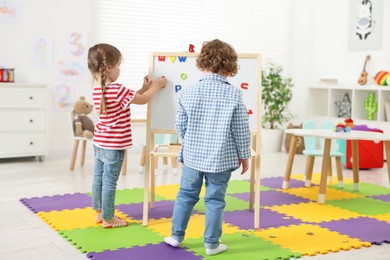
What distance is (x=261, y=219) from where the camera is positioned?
11.3 feet

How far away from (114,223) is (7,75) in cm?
301

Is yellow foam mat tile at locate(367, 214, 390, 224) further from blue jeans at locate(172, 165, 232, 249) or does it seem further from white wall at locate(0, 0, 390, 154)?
white wall at locate(0, 0, 390, 154)

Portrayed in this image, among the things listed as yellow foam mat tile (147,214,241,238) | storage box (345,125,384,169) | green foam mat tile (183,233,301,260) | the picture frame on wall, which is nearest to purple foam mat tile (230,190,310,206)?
yellow foam mat tile (147,214,241,238)

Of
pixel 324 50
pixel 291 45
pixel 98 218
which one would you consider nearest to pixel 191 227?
pixel 98 218

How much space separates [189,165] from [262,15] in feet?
17.0

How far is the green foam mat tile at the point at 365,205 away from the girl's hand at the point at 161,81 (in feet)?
5.24

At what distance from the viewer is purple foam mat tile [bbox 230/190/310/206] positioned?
3955 mm

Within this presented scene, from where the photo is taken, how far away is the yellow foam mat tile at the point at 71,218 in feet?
10.7

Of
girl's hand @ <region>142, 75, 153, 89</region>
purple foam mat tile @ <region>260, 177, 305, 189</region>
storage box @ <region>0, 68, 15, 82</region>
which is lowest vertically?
purple foam mat tile @ <region>260, 177, 305, 189</region>

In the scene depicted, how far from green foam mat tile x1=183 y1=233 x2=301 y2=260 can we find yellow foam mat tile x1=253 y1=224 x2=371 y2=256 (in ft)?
0.23

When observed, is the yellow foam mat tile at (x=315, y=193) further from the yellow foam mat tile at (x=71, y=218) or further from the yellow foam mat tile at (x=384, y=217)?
the yellow foam mat tile at (x=71, y=218)

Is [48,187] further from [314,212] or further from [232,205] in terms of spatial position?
[314,212]

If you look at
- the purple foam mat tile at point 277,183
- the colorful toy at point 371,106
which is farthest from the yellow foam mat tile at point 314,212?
the colorful toy at point 371,106

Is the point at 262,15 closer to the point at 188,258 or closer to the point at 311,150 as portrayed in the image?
the point at 311,150
